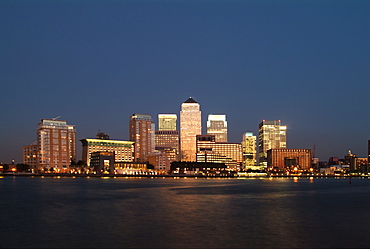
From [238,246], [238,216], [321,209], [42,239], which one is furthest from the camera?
[321,209]

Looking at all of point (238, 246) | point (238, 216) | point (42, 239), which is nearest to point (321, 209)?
point (238, 216)

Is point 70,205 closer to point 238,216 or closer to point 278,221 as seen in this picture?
point 238,216

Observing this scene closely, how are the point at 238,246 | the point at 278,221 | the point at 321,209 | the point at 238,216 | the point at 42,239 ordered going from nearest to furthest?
the point at 238,246 → the point at 42,239 → the point at 278,221 → the point at 238,216 → the point at 321,209

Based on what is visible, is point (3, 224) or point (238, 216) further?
point (238, 216)

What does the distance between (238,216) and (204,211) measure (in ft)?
21.7

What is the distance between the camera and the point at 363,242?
→ 120 feet

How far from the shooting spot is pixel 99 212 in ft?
193

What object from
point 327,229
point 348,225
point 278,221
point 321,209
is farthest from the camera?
point 321,209

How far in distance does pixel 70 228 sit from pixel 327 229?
2590 cm

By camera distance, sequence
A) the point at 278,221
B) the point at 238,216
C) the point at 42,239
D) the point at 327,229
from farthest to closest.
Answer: the point at 238,216 < the point at 278,221 < the point at 327,229 < the point at 42,239

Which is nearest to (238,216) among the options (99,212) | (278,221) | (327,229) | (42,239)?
(278,221)

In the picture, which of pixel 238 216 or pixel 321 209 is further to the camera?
pixel 321 209

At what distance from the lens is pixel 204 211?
198ft

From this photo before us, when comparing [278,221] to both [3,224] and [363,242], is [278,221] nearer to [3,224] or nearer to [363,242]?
[363,242]
